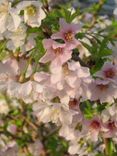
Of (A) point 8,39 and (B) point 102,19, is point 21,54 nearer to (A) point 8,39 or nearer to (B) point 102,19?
(A) point 8,39

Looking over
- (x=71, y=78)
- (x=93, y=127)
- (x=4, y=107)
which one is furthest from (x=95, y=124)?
(x=4, y=107)

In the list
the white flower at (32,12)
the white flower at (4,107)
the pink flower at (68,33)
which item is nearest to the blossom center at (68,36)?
the pink flower at (68,33)

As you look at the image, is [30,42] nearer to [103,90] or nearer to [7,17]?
[7,17]

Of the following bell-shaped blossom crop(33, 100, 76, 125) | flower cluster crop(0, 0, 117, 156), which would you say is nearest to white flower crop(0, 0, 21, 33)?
flower cluster crop(0, 0, 117, 156)

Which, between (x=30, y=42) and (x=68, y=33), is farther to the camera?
(x=30, y=42)

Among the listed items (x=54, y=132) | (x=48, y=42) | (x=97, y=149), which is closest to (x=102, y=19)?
(x=54, y=132)

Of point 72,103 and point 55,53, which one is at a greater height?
point 55,53

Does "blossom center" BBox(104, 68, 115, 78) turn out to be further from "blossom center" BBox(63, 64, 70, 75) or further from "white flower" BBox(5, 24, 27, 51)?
"white flower" BBox(5, 24, 27, 51)
